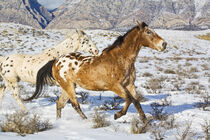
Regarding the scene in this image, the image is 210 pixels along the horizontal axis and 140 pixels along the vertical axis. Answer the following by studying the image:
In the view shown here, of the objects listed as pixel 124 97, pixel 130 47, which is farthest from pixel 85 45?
pixel 124 97

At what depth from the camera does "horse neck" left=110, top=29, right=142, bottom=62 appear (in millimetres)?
4715

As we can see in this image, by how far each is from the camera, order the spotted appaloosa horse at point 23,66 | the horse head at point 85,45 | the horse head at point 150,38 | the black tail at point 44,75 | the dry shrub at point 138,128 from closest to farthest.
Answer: the dry shrub at point 138,128
the horse head at point 150,38
the black tail at point 44,75
the spotted appaloosa horse at point 23,66
the horse head at point 85,45

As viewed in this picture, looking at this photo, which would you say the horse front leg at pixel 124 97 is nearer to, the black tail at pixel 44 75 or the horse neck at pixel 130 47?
the horse neck at pixel 130 47

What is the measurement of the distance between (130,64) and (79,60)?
1251mm

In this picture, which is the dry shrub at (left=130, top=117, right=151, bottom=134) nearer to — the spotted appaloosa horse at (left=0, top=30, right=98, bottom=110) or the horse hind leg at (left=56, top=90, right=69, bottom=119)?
the horse hind leg at (left=56, top=90, right=69, bottom=119)

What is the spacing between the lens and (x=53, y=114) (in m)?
5.77

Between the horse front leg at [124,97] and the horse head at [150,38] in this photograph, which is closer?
the horse front leg at [124,97]

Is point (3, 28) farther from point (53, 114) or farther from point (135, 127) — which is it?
point (135, 127)

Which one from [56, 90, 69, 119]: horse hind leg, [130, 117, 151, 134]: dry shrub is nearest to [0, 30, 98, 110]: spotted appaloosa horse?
[56, 90, 69, 119]: horse hind leg

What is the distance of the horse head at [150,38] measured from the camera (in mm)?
4594

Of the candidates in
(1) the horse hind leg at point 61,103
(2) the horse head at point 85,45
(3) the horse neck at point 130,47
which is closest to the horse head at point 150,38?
(3) the horse neck at point 130,47

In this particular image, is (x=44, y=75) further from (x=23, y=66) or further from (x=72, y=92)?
(x=72, y=92)

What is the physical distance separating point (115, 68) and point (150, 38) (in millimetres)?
1031

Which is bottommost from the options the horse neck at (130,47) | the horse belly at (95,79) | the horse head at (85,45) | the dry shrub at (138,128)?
the dry shrub at (138,128)
